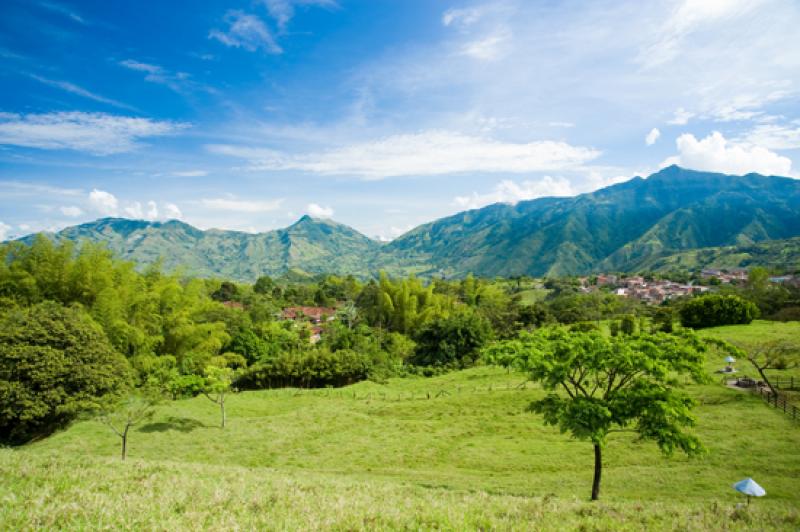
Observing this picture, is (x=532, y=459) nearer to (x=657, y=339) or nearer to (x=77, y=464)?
(x=657, y=339)

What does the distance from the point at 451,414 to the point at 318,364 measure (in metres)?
14.7

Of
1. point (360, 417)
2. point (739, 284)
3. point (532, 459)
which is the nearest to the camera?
point (532, 459)

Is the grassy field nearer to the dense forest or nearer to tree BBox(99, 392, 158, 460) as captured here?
tree BBox(99, 392, 158, 460)

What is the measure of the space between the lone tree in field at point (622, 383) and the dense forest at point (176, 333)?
18083 mm

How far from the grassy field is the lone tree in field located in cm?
188

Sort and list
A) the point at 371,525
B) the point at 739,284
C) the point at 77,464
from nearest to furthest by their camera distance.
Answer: the point at 371,525, the point at 77,464, the point at 739,284

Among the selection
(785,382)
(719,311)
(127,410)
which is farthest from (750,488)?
(719,311)

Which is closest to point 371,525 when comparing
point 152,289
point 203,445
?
point 203,445

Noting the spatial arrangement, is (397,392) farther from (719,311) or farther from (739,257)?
(739,257)

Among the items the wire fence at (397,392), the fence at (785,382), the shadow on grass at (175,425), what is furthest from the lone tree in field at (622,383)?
the fence at (785,382)

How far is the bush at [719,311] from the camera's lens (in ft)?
140

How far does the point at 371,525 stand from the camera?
437 cm

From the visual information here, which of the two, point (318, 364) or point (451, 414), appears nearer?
point (451, 414)

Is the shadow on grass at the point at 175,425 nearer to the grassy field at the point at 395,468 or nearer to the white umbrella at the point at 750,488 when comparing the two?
the grassy field at the point at 395,468
